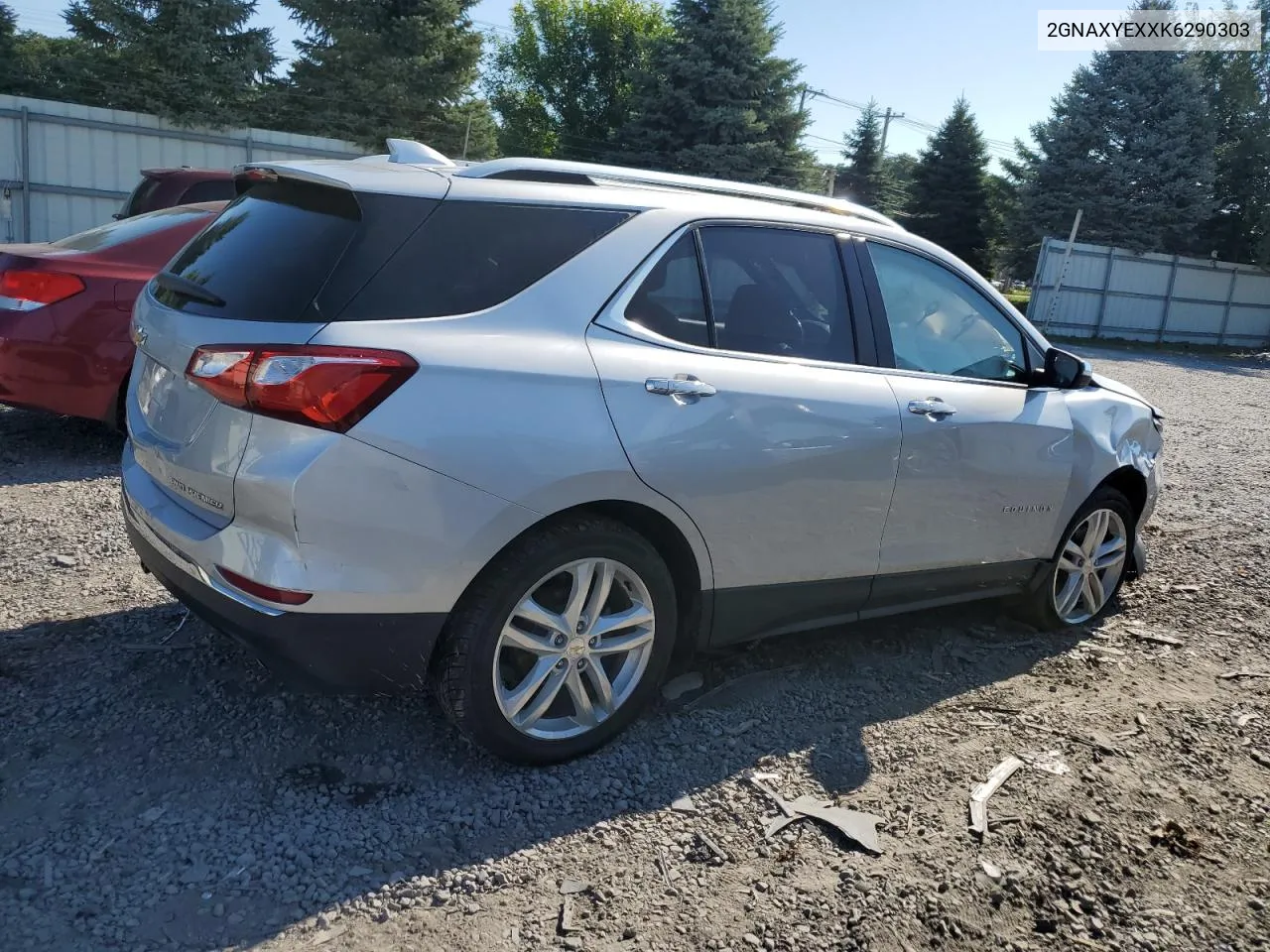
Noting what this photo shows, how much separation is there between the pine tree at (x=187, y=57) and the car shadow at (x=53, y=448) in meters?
17.4

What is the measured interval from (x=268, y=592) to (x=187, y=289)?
106 centimetres

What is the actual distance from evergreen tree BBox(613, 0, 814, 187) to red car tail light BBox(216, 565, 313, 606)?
25.1 meters

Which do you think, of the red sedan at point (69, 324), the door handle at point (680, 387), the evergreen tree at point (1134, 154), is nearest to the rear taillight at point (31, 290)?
the red sedan at point (69, 324)

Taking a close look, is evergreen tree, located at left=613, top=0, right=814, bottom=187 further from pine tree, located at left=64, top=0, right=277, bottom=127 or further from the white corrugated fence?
the white corrugated fence

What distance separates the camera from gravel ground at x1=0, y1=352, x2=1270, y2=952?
2.49 metres

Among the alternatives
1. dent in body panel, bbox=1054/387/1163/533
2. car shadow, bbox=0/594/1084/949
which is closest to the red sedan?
car shadow, bbox=0/594/1084/949

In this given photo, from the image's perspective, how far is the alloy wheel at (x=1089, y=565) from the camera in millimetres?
4602

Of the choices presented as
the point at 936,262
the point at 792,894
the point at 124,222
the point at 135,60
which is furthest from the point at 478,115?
the point at 792,894

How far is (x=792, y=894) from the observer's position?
264 cm

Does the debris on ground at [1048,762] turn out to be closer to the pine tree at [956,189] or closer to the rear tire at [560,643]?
the rear tire at [560,643]

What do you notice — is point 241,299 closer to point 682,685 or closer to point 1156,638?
point 682,685

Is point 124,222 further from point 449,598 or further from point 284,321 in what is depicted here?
point 449,598

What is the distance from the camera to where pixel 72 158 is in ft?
57.0

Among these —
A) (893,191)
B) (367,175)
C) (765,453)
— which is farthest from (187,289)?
(893,191)
